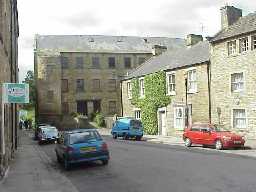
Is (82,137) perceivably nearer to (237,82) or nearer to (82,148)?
(82,148)

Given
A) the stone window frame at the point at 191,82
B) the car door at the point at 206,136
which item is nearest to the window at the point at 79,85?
the stone window frame at the point at 191,82

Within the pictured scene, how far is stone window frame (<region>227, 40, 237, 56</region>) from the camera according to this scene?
107ft

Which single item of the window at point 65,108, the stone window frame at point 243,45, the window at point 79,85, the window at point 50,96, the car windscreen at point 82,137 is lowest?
the car windscreen at point 82,137

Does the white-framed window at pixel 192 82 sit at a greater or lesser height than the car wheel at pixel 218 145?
greater

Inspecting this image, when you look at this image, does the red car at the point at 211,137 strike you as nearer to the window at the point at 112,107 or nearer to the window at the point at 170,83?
the window at the point at 170,83

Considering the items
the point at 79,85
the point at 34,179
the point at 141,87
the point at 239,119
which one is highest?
the point at 79,85

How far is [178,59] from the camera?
140ft

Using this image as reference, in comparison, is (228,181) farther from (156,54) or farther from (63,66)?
(63,66)

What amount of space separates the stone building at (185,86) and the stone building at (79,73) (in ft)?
75.5

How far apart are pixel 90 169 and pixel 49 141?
70.9 feet

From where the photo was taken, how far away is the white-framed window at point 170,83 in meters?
41.0

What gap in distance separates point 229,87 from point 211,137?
696 cm

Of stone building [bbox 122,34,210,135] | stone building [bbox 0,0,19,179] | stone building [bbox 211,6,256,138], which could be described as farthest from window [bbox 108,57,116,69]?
stone building [bbox 0,0,19,179]

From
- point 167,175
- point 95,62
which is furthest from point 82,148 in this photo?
point 95,62
